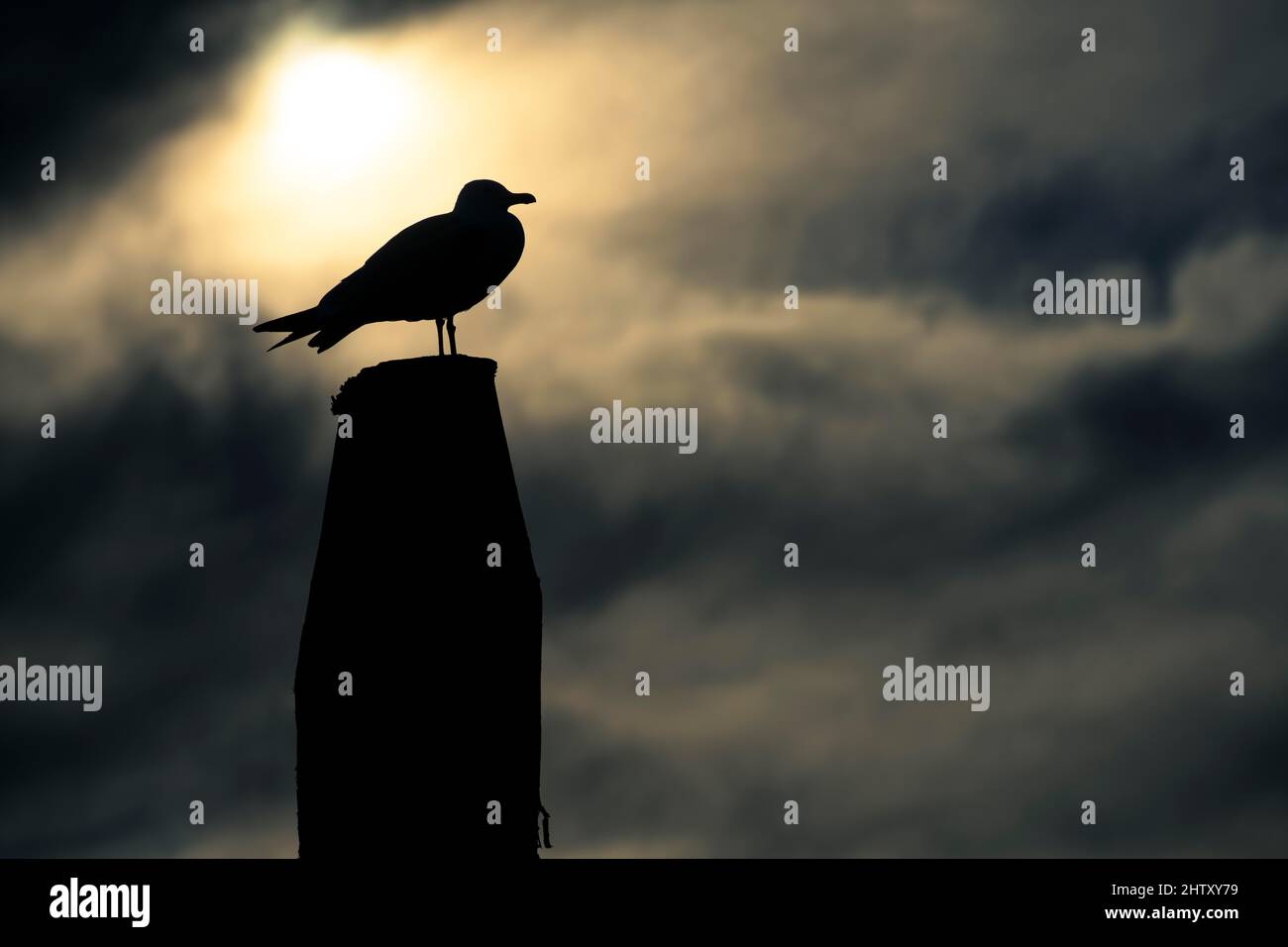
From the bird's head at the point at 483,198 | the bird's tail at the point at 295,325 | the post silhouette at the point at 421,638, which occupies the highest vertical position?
the bird's head at the point at 483,198

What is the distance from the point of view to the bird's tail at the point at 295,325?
1325cm

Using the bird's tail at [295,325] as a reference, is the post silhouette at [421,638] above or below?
below

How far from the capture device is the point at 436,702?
11.1m

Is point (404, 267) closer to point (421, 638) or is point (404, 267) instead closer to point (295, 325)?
point (295, 325)

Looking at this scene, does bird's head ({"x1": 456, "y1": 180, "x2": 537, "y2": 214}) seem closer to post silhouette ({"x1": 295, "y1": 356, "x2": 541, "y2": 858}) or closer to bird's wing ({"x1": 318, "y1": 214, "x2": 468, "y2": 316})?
bird's wing ({"x1": 318, "y1": 214, "x2": 468, "y2": 316})

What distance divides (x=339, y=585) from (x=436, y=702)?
125 cm

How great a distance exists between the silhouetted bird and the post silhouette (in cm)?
140

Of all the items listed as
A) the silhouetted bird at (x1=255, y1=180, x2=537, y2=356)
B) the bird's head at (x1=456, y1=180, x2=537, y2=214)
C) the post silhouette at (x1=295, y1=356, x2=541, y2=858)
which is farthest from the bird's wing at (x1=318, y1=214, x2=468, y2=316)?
the post silhouette at (x1=295, y1=356, x2=541, y2=858)

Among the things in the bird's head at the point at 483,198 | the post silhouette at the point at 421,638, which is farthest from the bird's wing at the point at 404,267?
the post silhouette at the point at 421,638

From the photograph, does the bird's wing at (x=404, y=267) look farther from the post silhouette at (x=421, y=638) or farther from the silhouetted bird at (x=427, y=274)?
the post silhouette at (x=421, y=638)

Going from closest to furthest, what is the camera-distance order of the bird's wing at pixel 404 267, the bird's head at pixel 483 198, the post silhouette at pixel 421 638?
the post silhouette at pixel 421 638, the bird's wing at pixel 404 267, the bird's head at pixel 483 198

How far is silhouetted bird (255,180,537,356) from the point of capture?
13.2 metres
